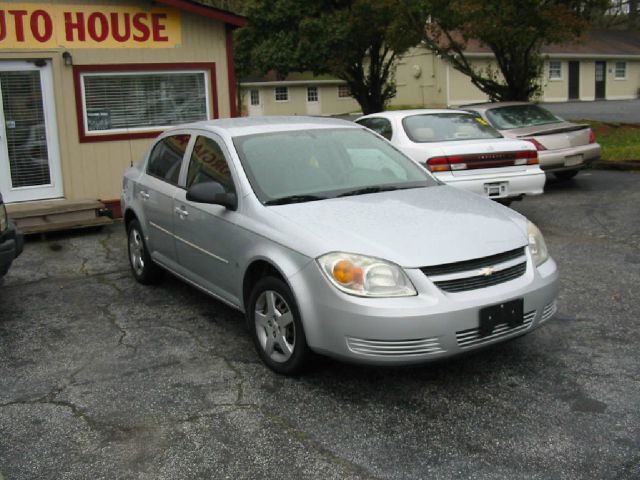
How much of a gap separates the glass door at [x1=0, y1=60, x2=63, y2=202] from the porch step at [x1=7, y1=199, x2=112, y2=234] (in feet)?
1.67

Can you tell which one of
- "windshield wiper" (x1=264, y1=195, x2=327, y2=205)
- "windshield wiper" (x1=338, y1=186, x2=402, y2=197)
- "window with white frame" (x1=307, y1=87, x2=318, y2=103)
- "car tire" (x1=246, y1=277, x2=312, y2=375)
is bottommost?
"car tire" (x1=246, y1=277, x2=312, y2=375)

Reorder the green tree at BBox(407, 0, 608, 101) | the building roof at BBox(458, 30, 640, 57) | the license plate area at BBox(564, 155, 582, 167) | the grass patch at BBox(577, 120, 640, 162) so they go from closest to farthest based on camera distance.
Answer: the license plate area at BBox(564, 155, 582, 167), the grass patch at BBox(577, 120, 640, 162), the green tree at BBox(407, 0, 608, 101), the building roof at BBox(458, 30, 640, 57)

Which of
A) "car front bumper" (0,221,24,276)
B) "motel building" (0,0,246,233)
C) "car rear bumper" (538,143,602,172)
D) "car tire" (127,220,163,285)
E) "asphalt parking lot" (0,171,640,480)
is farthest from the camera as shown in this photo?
"car rear bumper" (538,143,602,172)

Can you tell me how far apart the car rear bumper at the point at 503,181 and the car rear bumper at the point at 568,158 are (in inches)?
100

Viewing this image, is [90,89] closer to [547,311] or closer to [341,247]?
[341,247]

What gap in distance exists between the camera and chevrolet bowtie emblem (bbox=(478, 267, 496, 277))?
4.20 metres

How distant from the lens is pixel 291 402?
4.30 m

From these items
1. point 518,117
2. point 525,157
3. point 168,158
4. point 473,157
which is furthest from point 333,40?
point 168,158

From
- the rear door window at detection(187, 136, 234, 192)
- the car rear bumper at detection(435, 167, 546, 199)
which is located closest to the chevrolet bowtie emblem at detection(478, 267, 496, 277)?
the rear door window at detection(187, 136, 234, 192)

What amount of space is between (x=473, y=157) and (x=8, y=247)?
5144mm

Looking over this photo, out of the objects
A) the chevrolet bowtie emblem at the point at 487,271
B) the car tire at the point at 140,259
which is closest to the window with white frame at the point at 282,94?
the car tire at the point at 140,259

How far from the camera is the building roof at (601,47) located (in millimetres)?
39969

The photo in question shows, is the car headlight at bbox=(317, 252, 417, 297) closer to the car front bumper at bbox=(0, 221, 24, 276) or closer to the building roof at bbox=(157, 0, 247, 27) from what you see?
the car front bumper at bbox=(0, 221, 24, 276)

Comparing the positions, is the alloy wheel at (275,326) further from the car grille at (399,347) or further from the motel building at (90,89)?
the motel building at (90,89)
